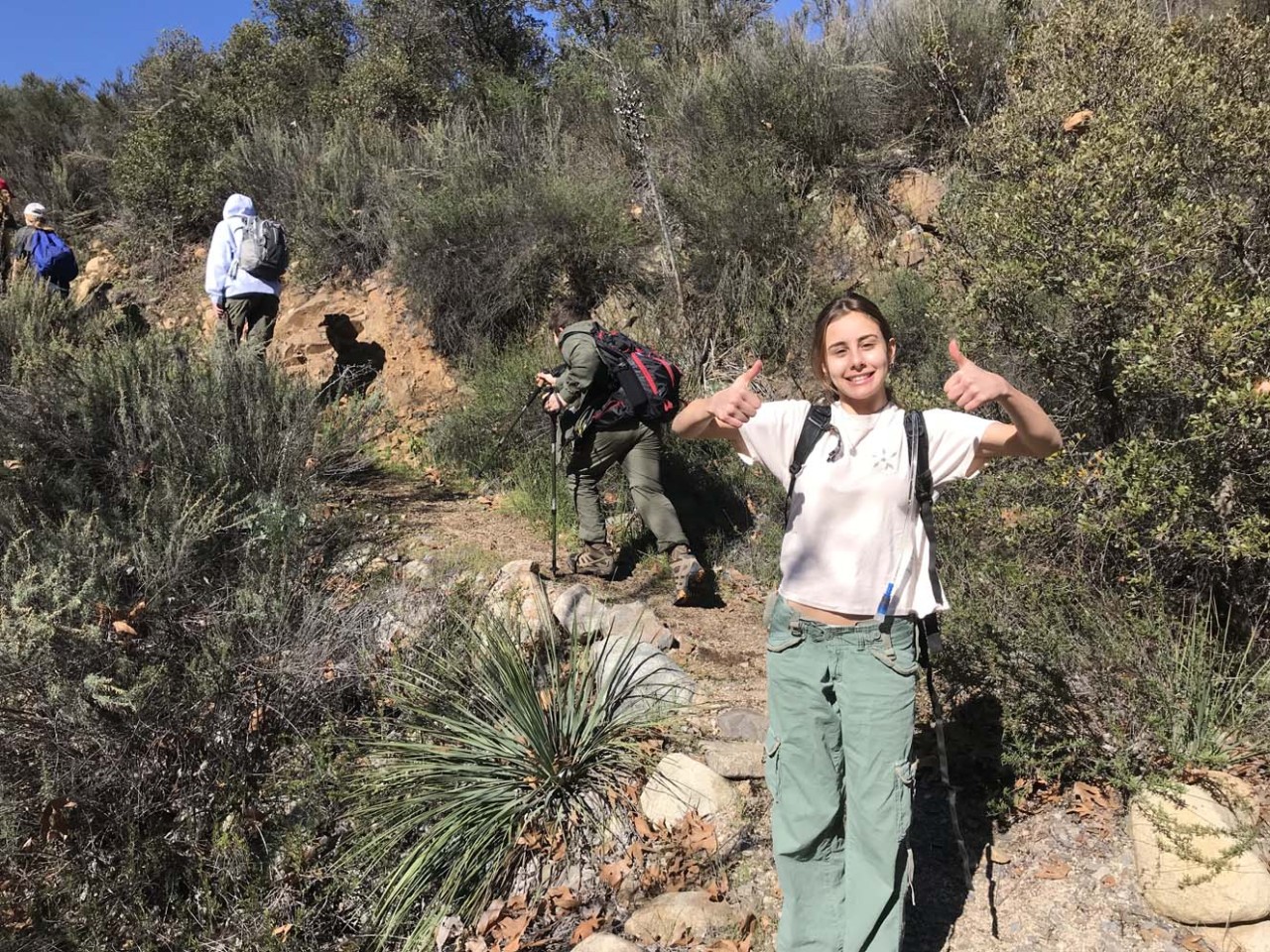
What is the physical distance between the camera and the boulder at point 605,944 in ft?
9.09

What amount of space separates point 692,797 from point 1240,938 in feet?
6.00

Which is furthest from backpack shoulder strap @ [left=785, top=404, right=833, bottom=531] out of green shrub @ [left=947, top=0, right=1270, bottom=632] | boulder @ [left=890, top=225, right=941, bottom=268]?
boulder @ [left=890, top=225, right=941, bottom=268]

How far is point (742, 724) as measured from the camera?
12.5ft

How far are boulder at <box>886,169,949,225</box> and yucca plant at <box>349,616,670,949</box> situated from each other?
636 cm

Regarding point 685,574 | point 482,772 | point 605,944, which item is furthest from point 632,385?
point 605,944

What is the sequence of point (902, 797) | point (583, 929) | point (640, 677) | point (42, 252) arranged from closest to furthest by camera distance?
point (902, 797) < point (583, 929) < point (640, 677) < point (42, 252)

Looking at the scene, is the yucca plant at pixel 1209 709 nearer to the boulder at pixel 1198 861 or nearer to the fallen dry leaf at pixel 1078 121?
the boulder at pixel 1198 861

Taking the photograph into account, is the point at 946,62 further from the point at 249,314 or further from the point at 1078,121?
the point at 249,314

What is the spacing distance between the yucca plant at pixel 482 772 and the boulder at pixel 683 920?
0.46 m

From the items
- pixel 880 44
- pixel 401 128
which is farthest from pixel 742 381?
pixel 401 128

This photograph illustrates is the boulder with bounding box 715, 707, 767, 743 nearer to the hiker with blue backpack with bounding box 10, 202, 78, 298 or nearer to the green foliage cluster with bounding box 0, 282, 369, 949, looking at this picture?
the green foliage cluster with bounding box 0, 282, 369, 949

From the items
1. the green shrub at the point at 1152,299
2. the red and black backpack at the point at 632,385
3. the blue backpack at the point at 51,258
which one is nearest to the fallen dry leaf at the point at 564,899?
the green shrub at the point at 1152,299

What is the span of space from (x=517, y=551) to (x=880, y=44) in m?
7.22

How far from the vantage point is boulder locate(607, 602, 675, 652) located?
455 cm
